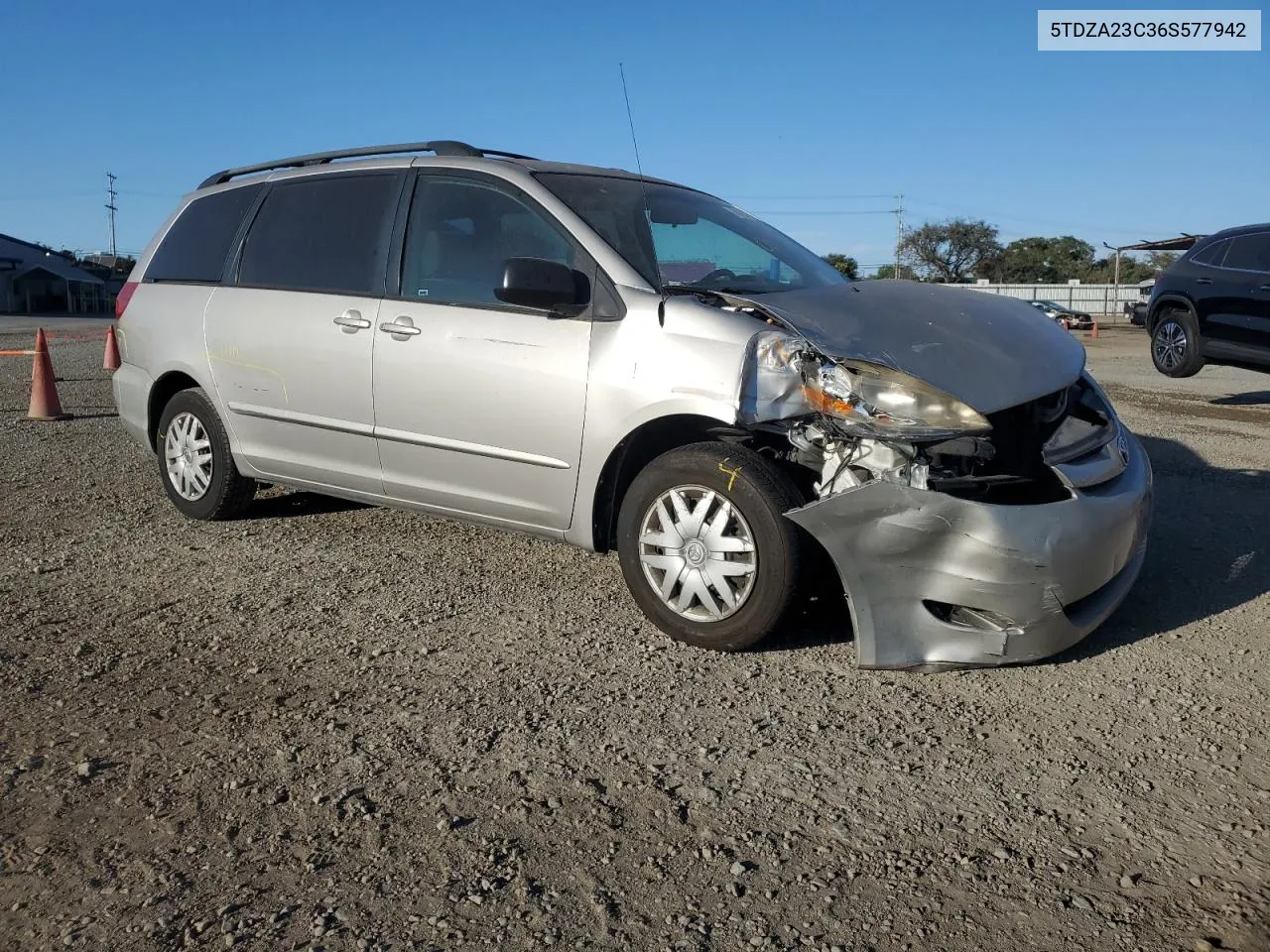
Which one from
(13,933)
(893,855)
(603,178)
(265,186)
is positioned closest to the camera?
(13,933)

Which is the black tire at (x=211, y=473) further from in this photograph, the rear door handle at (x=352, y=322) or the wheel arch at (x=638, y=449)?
the wheel arch at (x=638, y=449)

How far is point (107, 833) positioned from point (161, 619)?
173cm

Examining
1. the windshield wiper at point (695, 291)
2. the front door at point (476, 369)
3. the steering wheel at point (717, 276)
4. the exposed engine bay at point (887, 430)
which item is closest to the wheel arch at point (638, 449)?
the front door at point (476, 369)

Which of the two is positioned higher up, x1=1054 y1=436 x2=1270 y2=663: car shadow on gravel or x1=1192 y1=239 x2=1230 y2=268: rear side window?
x1=1192 y1=239 x2=1230 y2=268: rear side window

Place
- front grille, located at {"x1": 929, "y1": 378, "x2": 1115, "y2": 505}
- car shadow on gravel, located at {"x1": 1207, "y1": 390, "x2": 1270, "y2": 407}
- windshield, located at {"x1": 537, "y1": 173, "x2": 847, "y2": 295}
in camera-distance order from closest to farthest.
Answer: front grille, located at {"x1": 929, "y1": 378, "x2": 1115, "y2": 505} < windshield, located at {"x1": 537, "y1": 173, "x2": 847, "y2": 295} < car shadow on gravel, located at {"x1": 1207, "y1": 390, "x2": 1270, "y2": 407}

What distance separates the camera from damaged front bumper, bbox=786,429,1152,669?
11.2ft

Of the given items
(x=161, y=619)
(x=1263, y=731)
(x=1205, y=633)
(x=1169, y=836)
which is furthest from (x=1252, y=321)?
(x=161, y=619)

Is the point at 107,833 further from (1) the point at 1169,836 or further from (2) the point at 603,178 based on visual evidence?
(2) the point at 603,178

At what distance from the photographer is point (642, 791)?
290 cm

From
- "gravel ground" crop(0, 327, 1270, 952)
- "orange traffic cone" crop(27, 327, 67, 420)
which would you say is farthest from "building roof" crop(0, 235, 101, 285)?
"gravel ground" crop(0, 327, 1270, 952)

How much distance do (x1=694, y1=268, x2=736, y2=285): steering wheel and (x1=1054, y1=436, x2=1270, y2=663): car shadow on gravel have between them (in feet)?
6.50

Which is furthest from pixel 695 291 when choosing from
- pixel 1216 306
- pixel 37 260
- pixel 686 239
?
pixel 37 260

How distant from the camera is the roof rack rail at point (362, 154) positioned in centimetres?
496

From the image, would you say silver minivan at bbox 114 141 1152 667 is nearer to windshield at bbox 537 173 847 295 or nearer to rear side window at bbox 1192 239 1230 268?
windshield at bbox 537 173 847 295
